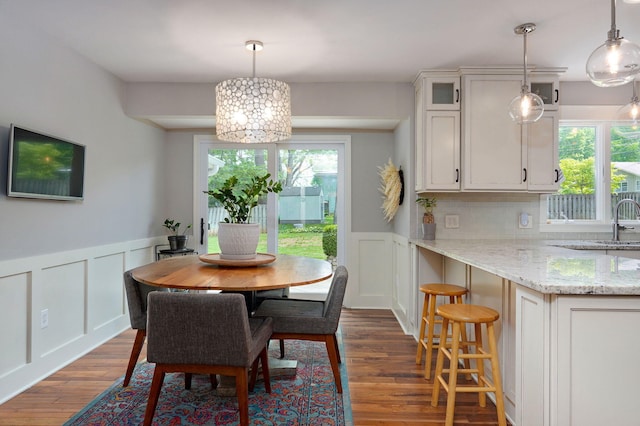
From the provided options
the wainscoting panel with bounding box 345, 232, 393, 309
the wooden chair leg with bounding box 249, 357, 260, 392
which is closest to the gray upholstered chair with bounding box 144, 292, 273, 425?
the wooden chair leg with bounding box 249, 357, 260, 392

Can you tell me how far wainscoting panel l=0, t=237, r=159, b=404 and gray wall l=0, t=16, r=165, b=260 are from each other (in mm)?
119

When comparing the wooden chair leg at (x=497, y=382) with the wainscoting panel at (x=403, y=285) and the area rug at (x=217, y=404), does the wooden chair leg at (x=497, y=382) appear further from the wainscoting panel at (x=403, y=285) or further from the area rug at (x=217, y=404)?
the wainscoting panel at (x=403, y=285)

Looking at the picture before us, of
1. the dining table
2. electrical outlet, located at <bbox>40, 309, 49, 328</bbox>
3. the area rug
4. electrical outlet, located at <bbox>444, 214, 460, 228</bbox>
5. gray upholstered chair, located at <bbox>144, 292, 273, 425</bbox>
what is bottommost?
the area rug

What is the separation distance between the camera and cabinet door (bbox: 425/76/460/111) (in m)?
3.35

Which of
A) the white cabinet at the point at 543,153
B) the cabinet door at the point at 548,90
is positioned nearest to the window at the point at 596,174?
the white cabinet at the point at 543,153

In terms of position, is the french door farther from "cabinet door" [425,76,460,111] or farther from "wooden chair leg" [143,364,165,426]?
"wooden chair leg" [143,364,165,426]

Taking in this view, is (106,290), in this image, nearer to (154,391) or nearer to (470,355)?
(154,391)

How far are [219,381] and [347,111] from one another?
8.34 feet

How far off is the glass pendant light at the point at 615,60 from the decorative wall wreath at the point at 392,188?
220cm

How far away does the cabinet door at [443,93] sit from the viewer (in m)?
3.35

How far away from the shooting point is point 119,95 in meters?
3.55

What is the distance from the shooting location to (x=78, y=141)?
2955mm

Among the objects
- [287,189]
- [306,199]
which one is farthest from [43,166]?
[306,199]

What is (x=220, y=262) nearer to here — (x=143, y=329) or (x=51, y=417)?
(x=143, y=329)
